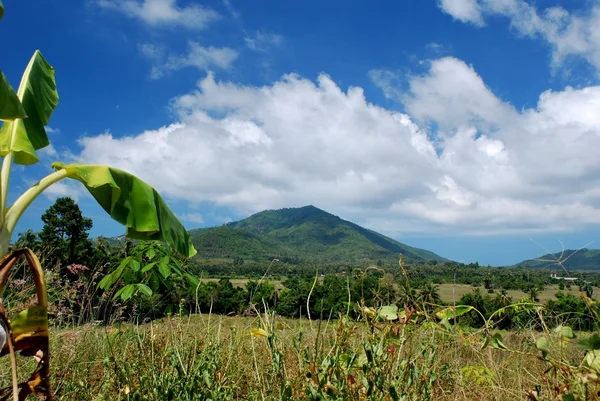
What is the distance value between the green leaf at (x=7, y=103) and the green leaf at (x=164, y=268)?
2.17 meters

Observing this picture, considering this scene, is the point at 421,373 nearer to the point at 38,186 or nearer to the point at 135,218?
the point at 135,218

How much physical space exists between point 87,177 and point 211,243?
Result: 19876cm

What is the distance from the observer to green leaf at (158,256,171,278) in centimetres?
425

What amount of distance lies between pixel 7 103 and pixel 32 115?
1442 millimetres

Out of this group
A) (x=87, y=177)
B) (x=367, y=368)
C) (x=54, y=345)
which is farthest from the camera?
(x=54, y=345)

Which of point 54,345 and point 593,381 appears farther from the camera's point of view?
point 54,345

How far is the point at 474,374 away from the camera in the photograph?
11.4 feet

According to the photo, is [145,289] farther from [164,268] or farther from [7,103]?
[7,103]

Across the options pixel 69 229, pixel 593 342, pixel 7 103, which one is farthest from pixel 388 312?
pixel 69 229

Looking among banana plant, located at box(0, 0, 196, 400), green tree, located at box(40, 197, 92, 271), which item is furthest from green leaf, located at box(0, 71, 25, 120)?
green tree, located at box(40, 197, 92, 271)

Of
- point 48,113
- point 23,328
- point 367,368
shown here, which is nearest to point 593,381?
point 367,368

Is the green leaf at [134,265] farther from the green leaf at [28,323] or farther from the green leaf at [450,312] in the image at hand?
the green leaf at [450,312]

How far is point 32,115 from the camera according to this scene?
3.63 m

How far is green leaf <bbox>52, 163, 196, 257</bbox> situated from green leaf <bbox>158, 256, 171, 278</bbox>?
1.83 feet
